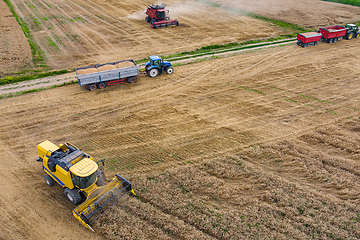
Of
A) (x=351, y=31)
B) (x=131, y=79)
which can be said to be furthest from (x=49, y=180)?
(x=351, y=31)

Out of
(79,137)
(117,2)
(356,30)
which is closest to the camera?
(79,137)

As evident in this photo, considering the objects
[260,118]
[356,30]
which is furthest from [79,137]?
[356,30]

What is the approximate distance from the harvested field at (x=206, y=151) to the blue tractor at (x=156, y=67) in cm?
65

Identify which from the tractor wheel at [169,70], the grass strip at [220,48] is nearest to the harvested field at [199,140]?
the tractor wheel at [169,70]

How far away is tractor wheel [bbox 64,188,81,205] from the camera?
1112 centimetres

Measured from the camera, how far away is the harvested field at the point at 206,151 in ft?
35.1

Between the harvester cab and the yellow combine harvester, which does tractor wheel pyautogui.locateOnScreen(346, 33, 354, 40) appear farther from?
the yellow combine harvester

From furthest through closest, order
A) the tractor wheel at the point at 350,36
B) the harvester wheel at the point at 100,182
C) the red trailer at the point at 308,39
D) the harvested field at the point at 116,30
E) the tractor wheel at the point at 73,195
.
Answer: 1. the tractor wheel at the point at 350,36
2. the red trailer at the point at 308,39
3. the harvested field at the point at 116,30
4. the harvester wheel at the point at 100,182
5. the tractor wheel at the point at 73,195

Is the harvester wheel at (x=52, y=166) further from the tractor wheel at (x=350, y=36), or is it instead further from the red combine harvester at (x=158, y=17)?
the tractor wheel at (x=350, y=36)

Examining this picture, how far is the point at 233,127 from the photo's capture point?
647 inches

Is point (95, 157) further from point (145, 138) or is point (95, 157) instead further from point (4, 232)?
point (4, 232)

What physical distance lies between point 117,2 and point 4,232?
4185 centimetres

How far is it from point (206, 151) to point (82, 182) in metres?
6.97

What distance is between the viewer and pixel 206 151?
14.5m
